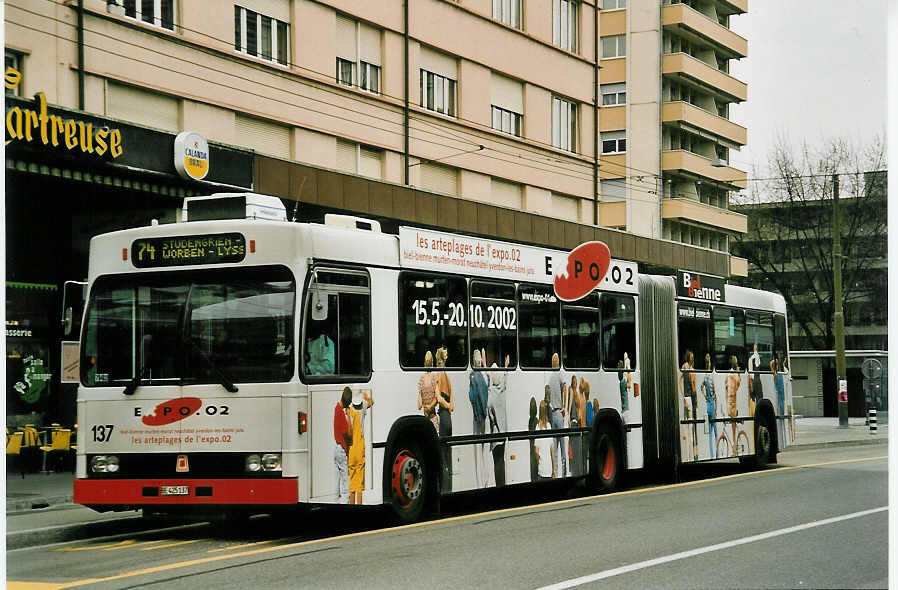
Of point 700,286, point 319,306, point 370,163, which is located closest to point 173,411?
point 319,306

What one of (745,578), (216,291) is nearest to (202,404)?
(216,291)

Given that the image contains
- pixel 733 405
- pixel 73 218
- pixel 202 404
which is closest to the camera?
pixel 202 404

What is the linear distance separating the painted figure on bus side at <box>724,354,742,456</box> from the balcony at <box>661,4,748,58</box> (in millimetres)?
7586

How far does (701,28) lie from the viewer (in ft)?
38.4

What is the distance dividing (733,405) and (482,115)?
286 inches

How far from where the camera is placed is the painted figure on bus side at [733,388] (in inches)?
722

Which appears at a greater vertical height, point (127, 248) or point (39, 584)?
point (127, 248)

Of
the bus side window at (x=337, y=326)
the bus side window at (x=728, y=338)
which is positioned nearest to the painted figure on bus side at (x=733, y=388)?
the bus side window at (x=728, y=338)

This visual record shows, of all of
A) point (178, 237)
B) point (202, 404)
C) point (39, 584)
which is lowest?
point (39, 584)

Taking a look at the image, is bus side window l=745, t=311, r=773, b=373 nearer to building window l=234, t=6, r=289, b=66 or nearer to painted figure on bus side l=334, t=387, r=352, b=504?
painted figure on bus side l=334, t=387, r=352, b=504

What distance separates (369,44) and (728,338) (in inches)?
324

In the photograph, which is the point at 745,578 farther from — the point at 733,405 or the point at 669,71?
the point at 733,405

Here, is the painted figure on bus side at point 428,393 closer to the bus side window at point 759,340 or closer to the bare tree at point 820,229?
the bare tree at point 820,229

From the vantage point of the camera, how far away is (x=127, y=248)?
11.2 meters
